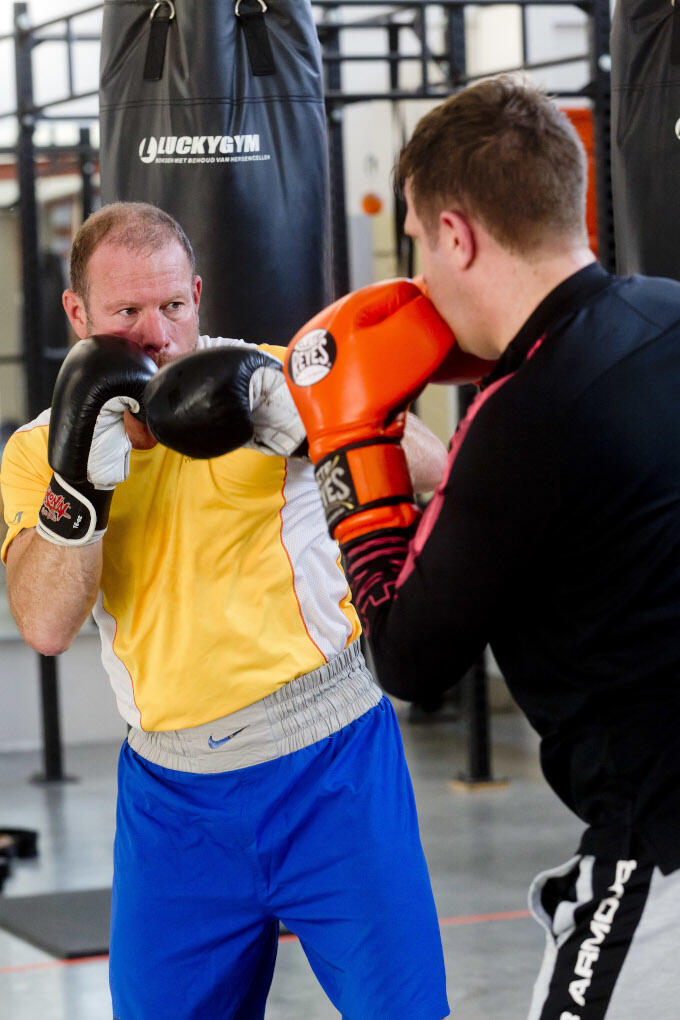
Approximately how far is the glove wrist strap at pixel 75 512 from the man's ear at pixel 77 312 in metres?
0.26

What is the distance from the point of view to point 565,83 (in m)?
7.02

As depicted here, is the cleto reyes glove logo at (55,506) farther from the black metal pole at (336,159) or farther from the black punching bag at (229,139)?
the black metal pole at (336,159)

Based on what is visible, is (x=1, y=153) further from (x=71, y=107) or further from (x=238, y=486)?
(x=238, y=486)

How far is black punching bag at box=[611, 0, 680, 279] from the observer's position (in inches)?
111

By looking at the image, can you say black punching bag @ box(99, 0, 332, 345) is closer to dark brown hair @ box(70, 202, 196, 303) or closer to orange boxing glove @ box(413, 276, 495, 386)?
dark brown hair @ box(70, 202, 196, 303)

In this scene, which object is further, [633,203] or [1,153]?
[1,153]

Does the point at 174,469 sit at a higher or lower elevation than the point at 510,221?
lower

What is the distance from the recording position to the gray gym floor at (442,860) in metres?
3.26

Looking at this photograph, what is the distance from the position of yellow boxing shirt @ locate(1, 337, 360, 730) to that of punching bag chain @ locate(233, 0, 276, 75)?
0.86m

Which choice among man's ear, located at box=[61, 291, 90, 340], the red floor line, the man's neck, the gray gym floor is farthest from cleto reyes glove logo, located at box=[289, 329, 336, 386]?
the red floor line

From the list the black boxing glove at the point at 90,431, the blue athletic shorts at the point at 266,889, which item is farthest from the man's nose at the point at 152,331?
the blue athletic shorts at the point at 266,889

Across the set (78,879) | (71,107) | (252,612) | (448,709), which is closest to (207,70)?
(252,612)

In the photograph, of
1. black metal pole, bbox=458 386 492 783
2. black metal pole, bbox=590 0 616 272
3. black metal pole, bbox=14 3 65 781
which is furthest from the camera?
black metal pole, bbox=14 3 65 781

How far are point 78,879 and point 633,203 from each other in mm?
2659
